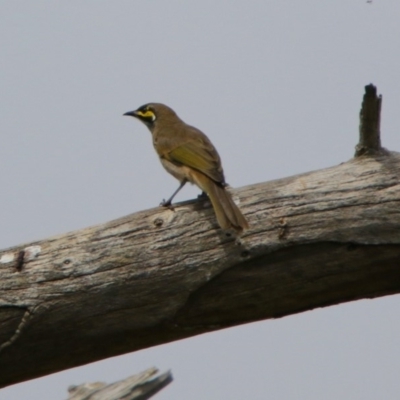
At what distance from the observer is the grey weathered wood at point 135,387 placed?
502 cm

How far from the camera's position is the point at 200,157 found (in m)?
7.39

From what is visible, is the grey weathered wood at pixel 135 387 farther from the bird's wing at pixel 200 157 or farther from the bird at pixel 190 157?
the bird's wing at pixel 200 157

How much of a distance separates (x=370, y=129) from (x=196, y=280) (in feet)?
4.19

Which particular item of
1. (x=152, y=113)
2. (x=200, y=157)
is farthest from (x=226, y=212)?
(x=152, y=113)

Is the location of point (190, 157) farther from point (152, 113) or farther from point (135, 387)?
point (135, 387)

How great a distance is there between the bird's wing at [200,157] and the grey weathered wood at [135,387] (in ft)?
6.33

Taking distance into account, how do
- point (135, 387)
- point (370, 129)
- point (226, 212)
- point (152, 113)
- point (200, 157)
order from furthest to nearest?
point (152, 113) < point (200, 157) < point (370, 129) < point (226, 212) < point (135, 387)

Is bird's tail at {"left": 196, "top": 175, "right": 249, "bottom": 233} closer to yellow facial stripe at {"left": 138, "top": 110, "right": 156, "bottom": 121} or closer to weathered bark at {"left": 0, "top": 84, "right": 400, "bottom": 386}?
weathered bark at {"left": 0, "top": 84, "right": 400, "bottom": 386}

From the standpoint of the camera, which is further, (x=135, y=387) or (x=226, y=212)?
(x=226, y=212)

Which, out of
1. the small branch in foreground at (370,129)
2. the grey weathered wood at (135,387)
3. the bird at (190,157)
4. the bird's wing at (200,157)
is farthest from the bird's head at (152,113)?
the grey weathered wood at (135,387)

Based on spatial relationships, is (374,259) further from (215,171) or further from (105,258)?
(215,171)

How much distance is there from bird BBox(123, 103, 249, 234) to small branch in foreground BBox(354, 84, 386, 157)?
0.79 meters

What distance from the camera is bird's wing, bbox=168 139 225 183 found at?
696cm

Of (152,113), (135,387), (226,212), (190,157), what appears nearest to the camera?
(135,387)
